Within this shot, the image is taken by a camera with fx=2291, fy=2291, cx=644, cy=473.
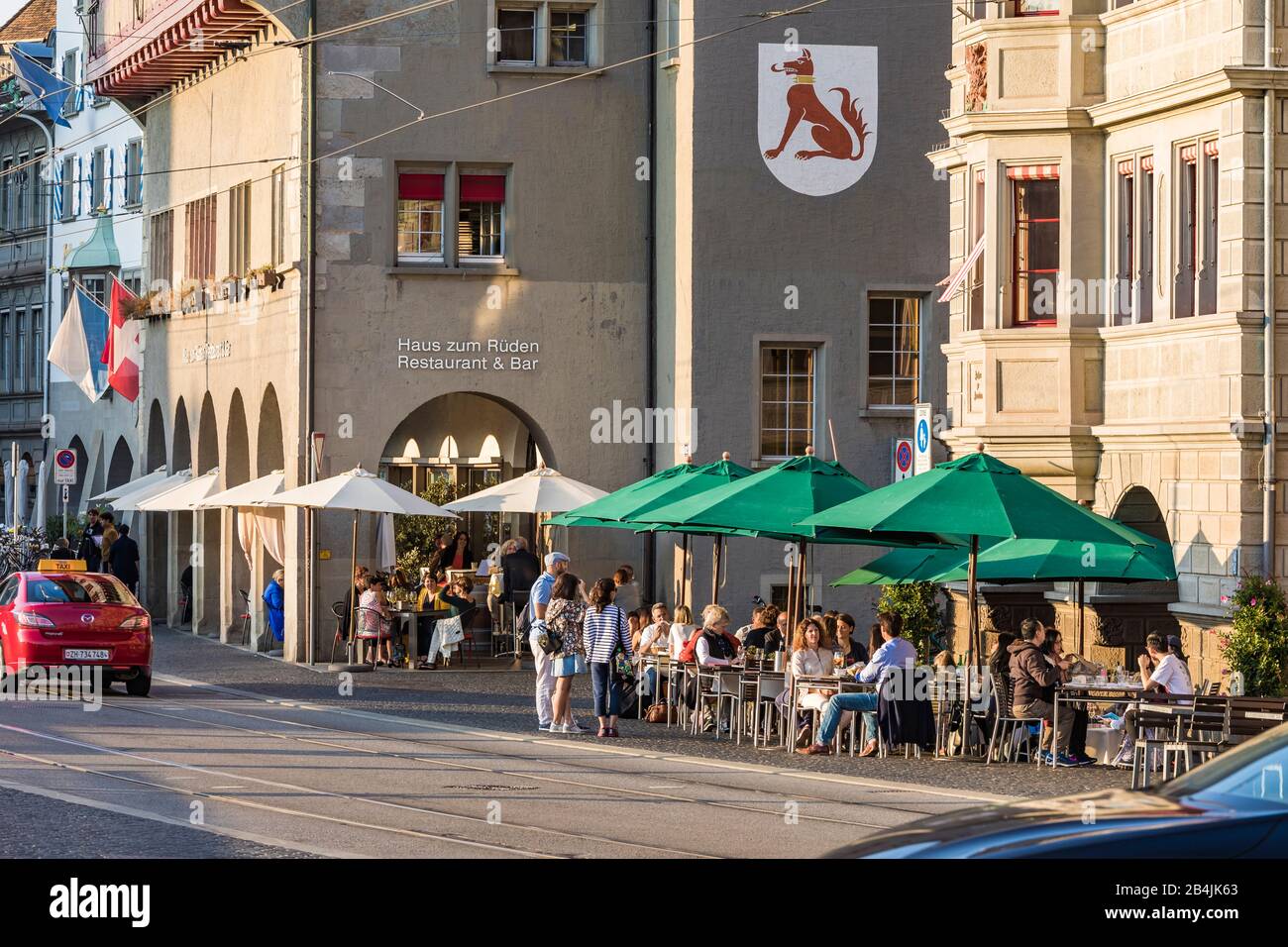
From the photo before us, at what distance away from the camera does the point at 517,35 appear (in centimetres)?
3541

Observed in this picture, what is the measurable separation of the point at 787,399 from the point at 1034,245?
26.4ft

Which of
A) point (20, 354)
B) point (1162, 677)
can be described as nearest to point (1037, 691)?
point (1162, 677)

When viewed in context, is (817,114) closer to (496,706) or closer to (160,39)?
(496,706)

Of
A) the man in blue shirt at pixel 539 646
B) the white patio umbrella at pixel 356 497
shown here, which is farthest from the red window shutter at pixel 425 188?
the man in blue shirt at pixel 539 646

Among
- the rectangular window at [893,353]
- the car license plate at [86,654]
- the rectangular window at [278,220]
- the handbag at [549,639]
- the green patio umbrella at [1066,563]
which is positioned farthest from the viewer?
the rectangular window at [278,220]

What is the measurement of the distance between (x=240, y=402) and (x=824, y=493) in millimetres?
18413

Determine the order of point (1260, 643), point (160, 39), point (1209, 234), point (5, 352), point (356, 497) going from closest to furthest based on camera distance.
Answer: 1. point (1260, 643)
2. point (1209, 234)
3. point (356, 497)
4. point (160, 39)
5. point (5, 352)

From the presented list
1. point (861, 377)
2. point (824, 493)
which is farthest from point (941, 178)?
point (824, 493)

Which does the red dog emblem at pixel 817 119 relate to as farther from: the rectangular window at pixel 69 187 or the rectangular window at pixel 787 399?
the rectangular window at pixel 69 187

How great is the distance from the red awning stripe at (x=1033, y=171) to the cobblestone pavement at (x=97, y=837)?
14.6 metres

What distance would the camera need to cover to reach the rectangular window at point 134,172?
57.2 meters

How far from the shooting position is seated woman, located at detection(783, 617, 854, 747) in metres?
22.6

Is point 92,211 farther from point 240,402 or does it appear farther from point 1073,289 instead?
point 1073,289

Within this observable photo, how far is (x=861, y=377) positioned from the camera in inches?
1351
